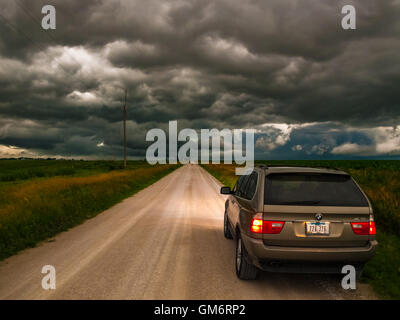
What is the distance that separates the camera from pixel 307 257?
13.4 ft

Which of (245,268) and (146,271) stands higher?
(245,268)

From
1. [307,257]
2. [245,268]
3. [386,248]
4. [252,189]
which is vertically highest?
[252,189]

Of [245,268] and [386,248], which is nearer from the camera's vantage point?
[245,268]

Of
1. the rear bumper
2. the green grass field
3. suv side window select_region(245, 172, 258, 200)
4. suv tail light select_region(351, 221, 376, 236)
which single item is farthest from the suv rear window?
the green grass field

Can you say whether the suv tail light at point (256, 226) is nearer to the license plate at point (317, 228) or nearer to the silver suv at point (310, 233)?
the silver suv at point (310, 233)

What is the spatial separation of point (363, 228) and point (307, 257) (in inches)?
36.3

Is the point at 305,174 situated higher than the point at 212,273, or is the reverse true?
the point at 305,174

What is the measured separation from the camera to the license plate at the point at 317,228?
4.10 metres

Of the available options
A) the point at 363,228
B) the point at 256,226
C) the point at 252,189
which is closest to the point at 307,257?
the point at 256,226

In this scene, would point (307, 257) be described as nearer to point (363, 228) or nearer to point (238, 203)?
point (363, 228)

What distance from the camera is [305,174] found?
458 centimetres
